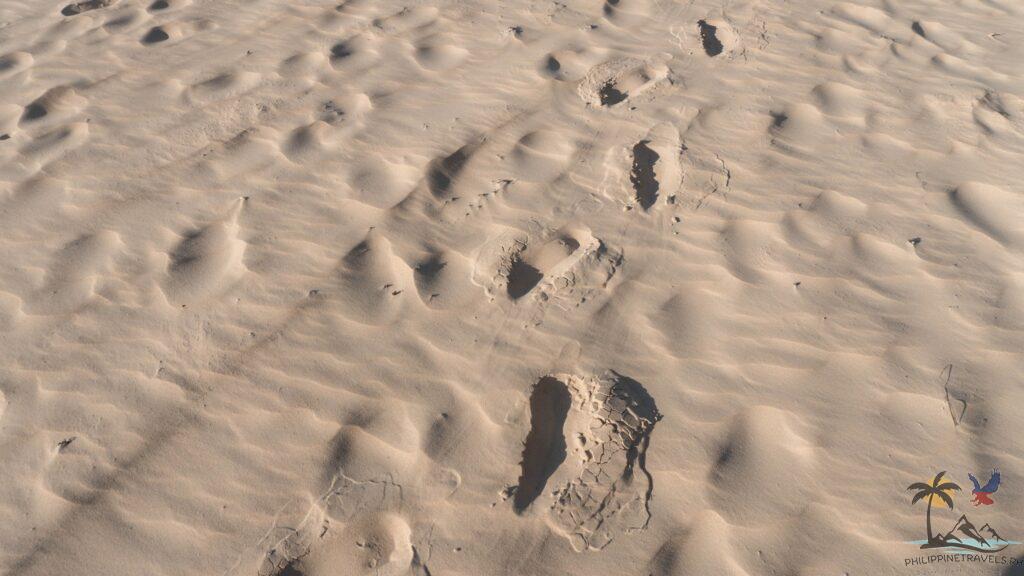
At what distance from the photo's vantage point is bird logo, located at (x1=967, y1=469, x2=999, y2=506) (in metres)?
1.97

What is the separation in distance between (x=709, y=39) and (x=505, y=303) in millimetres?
2464

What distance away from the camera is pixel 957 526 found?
1.91 meters

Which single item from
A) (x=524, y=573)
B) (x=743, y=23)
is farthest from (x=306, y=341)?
(x=743, y=23)

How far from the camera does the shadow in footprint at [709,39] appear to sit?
12.7 ft

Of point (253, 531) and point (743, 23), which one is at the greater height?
point (743, 23)

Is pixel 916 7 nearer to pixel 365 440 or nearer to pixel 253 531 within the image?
pixel 365 440

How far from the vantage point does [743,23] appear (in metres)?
4.10

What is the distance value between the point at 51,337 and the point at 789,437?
262 centimetres

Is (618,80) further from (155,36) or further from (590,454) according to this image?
(155,36)

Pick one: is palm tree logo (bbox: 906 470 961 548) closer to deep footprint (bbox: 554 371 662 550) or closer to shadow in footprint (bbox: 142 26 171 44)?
deep footprint (bbox: 554 371 662 550)

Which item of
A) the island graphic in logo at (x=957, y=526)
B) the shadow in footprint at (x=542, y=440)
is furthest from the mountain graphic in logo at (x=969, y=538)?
the shadow in footprint at (x=542, y=440)

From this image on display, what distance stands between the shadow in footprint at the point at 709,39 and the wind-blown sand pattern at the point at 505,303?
4 centimetres

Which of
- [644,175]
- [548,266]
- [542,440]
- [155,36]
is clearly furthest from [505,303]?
[155,36]

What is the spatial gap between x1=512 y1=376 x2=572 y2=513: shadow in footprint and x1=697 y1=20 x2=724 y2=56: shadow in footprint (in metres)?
2.55
